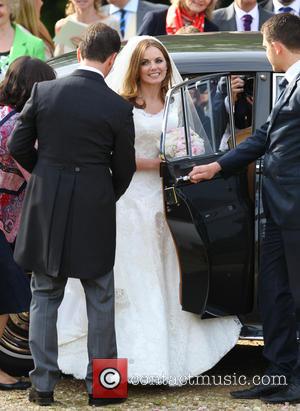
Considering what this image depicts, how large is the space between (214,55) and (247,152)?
2.42ft

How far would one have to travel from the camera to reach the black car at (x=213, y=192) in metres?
6.56

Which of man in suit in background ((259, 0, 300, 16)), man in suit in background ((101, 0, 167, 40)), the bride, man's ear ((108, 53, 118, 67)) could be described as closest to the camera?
man's ear ((108, 53, 118, 67))

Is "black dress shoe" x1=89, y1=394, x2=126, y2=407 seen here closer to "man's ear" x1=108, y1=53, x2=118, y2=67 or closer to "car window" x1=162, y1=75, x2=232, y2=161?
"car window" x1=162, y1=75, x2=232, y2=161

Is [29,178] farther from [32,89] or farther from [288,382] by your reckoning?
[288,382]

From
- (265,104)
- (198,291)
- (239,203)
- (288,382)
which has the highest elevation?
(265,104)

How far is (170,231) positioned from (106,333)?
713 mm

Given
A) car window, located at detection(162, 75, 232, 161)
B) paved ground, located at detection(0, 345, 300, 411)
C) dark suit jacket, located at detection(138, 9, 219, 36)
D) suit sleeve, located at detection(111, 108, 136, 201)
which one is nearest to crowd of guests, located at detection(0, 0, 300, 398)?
dark suit jacket, located at detection(138, 9, 219, 36)

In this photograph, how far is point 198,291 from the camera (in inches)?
260

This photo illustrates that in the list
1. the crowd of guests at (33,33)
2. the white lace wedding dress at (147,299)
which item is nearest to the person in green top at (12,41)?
the crowd of guests at (33,33)

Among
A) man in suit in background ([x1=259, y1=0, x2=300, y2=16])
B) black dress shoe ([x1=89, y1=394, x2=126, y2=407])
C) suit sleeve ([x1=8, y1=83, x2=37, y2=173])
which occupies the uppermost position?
man in suit in background ([x1=259, y1=0, x2=300, y2=16])

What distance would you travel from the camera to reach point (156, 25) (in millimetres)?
9078

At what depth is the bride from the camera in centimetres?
672

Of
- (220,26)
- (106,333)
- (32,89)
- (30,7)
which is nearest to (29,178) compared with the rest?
(32,89)

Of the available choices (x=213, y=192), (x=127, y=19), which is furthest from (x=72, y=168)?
(x=127, y=19)
